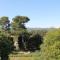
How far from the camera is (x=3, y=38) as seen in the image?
26.0 m

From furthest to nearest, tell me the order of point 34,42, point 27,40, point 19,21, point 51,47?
point 19,21, point 27,40, point 34,42, point 51,47

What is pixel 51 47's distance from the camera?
21.3 meters

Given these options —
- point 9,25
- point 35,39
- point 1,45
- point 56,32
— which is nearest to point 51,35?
point 56,32

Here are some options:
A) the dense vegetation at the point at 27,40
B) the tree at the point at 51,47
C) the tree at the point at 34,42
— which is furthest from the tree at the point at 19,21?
the tree at the point at 51,47

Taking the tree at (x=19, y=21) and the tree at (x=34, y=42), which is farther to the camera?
the tree at (x=19, y=21)

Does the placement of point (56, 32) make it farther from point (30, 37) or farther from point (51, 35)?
point (30, 37)

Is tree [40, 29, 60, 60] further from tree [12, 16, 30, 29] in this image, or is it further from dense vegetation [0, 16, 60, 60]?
tree [12, 16, 30, 29]

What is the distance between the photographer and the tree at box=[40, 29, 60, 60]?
20953 mm

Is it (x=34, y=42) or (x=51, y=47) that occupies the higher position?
(x=51, y=47)

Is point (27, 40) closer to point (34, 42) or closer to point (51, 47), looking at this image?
point (34, 42)

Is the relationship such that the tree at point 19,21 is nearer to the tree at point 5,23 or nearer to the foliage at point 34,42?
the tree at point 5,23

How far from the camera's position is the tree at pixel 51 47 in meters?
21.0

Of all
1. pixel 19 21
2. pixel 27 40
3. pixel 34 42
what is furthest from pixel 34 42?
pixel 19 21

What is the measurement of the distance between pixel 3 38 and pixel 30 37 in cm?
2036
